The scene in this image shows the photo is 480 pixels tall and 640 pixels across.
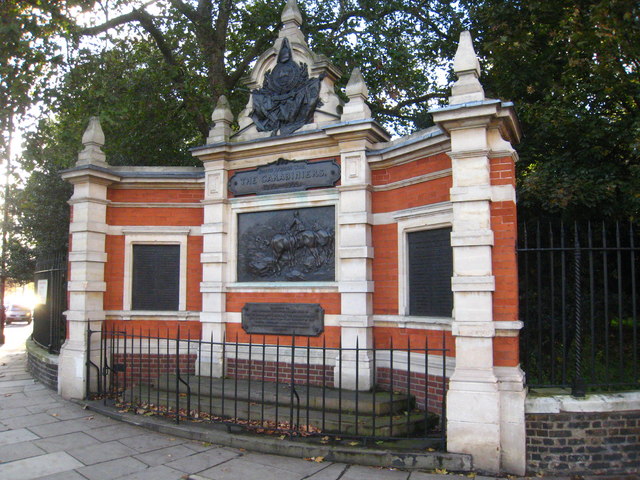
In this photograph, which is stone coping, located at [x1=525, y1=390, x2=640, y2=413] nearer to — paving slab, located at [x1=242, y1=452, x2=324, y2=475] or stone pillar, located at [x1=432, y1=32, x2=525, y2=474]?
stone pillar, located at [x1=432, y1=32, x2=525, y2=474]

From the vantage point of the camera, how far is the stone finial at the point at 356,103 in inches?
287

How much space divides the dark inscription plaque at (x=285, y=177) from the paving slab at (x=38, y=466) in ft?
14.8

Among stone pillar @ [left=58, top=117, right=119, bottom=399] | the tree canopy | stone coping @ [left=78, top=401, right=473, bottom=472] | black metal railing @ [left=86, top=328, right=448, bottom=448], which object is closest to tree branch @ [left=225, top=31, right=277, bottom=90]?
the tree canopy

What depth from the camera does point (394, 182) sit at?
716 cm

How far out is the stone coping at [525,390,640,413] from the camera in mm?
5180

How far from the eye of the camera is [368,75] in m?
13.1

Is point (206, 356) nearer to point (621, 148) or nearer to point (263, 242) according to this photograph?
point (263, 242)

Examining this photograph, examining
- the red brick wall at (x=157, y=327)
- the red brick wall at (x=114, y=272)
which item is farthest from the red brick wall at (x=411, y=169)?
the red brick wall at (x=114, y=272)

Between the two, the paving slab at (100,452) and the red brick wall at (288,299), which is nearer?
the paving slab at (100,452)

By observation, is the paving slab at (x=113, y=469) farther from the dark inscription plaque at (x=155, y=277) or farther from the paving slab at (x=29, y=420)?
the dark inscription plaque at (x=155, y=277)

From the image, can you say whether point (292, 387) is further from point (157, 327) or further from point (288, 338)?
point (157, 327)

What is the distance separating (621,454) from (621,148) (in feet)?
18.1

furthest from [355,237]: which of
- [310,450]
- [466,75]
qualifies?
[310,450]

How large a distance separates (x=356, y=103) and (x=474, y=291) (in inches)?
134
